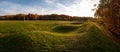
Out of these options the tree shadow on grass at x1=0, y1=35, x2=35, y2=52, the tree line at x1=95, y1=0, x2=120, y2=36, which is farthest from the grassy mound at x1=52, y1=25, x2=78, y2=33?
the tree shadow on grass at x1=0, y1=35, x2=35, y2=52

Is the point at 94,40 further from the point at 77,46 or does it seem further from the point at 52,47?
the point at 52,47

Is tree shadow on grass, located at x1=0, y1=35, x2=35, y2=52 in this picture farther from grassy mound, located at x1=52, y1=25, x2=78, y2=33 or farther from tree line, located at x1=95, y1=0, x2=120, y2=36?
grassy mound, located at x1=52, y1=25, x2=78, y2=33

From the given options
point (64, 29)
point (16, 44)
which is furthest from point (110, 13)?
point (16, 44)

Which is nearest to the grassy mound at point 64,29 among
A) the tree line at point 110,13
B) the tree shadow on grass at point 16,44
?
the tree line at point 110,13

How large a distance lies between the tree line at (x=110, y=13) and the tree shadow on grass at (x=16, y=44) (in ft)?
44.0

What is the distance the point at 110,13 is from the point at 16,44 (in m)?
15.4

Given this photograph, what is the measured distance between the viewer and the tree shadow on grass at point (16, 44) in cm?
2483

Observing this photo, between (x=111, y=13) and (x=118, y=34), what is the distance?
397 centimetres

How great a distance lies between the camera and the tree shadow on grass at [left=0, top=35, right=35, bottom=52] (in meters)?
24.8

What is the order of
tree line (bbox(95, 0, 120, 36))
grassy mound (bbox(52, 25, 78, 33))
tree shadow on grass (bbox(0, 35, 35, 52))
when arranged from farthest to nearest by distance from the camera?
grassy mound (bbox(52, 25, 78, 33)) < tree line (bbox(95, 0, 120, 36)) < tree shadow on grass (bbox(0, 35, 35, 52))

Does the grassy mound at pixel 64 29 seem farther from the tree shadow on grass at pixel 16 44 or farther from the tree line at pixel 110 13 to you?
the tree shadow on grass at pixel 16 44

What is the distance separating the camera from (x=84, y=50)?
83.1ft

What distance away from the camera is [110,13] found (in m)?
32.4

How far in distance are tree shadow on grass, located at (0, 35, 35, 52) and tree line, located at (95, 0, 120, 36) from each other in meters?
13.4
